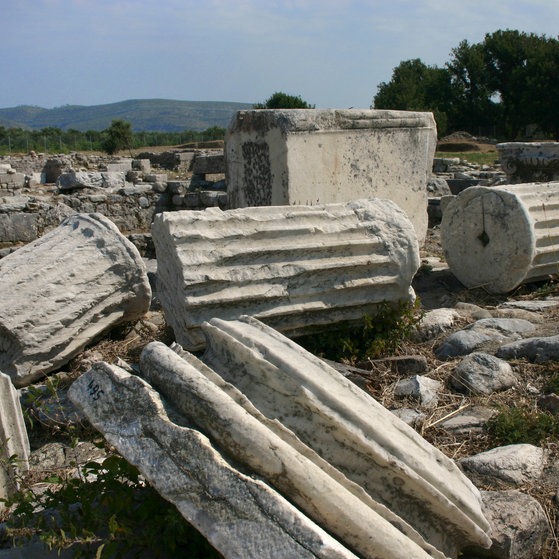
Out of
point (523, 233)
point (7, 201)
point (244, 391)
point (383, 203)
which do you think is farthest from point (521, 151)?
point (244, 391)

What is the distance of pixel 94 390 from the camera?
2271 mm

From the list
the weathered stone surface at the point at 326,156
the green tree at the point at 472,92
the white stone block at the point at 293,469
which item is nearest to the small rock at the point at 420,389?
the white stone block at the point at 293,469

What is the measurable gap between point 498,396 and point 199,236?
1.77m

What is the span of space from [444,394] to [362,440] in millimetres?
1665

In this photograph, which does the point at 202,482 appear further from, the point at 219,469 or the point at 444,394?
the point at 444,394

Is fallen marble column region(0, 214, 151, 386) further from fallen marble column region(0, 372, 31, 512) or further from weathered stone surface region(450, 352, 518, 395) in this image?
weathered stone surface region(450, 352, 518, 395)

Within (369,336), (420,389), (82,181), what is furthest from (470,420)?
(82,181)

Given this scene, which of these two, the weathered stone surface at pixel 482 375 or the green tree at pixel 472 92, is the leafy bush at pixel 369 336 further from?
the green tree at pixel 472 92

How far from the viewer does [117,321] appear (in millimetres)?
4762

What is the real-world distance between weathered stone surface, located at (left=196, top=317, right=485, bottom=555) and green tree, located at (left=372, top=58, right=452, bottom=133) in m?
31.0

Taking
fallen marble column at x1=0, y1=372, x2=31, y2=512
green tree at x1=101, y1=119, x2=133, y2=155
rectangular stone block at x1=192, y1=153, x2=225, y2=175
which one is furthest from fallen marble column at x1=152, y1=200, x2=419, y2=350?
green tree at x1=101, y1=119, x2=133, y2=155

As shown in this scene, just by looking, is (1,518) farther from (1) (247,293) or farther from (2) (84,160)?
(2) (84,160)

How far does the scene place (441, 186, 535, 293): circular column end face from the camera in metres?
5.38

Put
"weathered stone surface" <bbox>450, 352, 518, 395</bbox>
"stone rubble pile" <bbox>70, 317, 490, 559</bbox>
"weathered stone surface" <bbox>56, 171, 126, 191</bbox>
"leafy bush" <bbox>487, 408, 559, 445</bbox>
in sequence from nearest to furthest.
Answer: "stone rubble pile" <bbox>70, 317, 490, 559</bbox>, "leafy bush" <bbox>487, 408, 559, 445</bbox>, "weathered stone surface" <bbox>450, 352, 518, 395</bbox>, "weathered stone surface" <bbox>56, 171, 126, 191</bbox>
